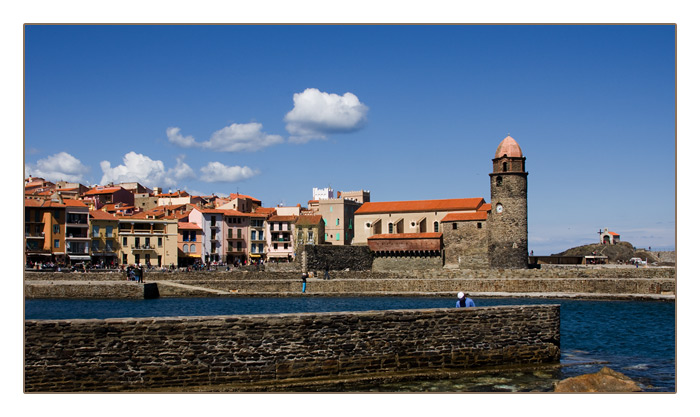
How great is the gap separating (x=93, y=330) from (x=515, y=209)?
4470 centimetres

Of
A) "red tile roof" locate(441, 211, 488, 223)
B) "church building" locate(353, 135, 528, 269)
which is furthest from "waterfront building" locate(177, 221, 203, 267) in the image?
"red tile roof" locate(441, 211, 488, 223)

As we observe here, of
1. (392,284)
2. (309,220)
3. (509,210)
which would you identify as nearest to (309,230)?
(309,220)

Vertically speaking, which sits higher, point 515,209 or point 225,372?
point 515,209

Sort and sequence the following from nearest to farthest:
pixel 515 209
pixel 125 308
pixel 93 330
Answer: pixel 93 330, pixel 125 308, pixel 515 209

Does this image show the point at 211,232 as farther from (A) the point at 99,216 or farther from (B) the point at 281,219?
(A) the point at 99,216

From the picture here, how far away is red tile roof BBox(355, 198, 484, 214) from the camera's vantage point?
65.9 meters

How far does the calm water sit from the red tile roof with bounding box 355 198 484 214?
24520mm

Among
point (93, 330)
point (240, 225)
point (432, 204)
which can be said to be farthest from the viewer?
point (240, 225)

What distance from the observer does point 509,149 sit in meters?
54.4

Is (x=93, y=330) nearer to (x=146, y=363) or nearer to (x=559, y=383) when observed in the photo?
(x=146, y=363)

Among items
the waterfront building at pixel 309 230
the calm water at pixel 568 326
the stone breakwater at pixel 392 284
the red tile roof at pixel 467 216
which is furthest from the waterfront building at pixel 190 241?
the calm water at pixel 568 326

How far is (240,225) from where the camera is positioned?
7481cm

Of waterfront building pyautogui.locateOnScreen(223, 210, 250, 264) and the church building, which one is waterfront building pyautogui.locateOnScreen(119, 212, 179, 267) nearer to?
waterfront building pyautogui.locateOnScreen(223, 210, 250, 264)
